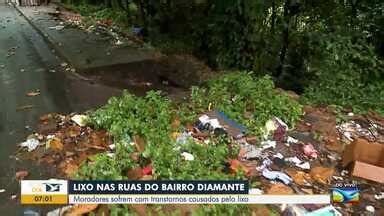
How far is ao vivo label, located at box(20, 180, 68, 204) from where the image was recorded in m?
3.06

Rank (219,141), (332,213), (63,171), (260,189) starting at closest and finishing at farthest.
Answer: (332,213)
(260,189)
(63,171)
(219,141)

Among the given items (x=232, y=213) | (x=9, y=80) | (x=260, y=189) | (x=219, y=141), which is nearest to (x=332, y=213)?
(x=260, y=189)

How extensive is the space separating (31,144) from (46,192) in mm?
1299

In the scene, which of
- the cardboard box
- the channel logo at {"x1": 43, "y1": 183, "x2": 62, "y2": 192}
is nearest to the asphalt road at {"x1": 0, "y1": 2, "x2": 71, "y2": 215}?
the channel logo at {"x1": 43, "y1": 183, "x2": 62, "y2": 192}

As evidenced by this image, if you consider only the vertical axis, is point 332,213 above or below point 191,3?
below

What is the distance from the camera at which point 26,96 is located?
566 centimetres

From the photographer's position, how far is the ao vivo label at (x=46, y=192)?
3064 millimetres

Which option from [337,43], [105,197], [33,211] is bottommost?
[33,211]

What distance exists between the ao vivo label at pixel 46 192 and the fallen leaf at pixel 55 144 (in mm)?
932

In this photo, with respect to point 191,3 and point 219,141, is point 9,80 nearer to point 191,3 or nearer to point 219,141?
point 191,3

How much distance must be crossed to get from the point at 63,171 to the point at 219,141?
1439 millimetres

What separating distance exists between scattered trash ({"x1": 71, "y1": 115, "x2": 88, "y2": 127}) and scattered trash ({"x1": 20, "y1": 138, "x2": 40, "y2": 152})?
1.55 feet

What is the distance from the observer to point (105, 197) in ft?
9.75

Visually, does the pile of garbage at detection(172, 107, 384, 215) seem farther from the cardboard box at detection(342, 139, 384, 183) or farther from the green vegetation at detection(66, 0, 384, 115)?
the green vegetation at detection(66, 0, 384, 115)
